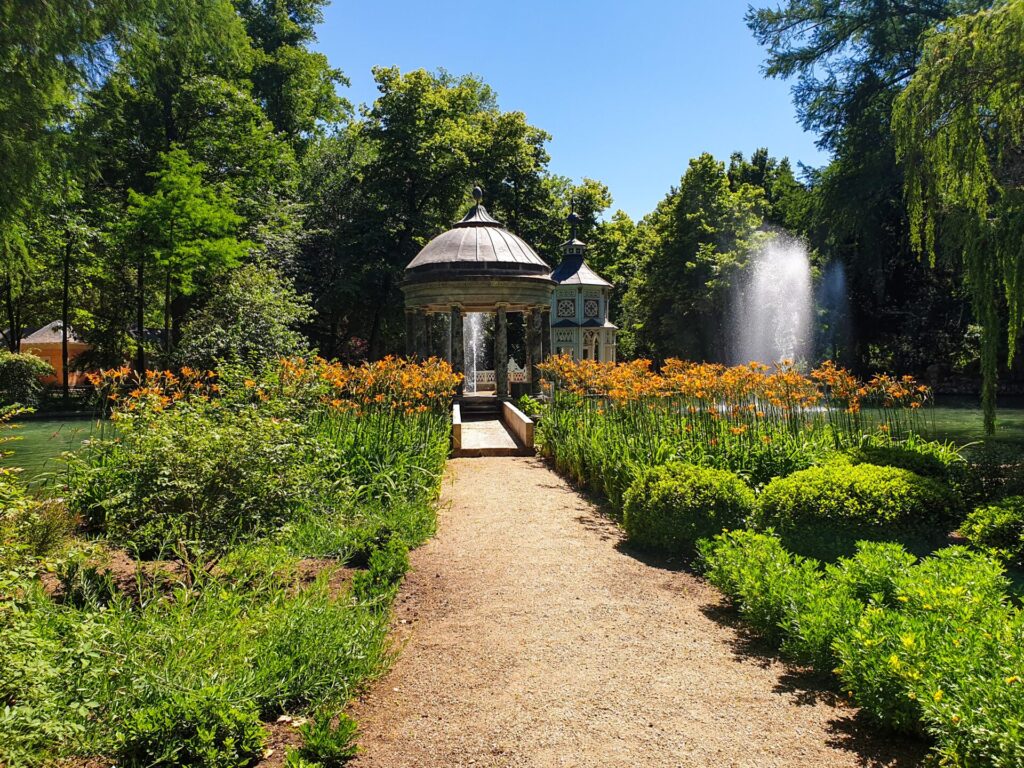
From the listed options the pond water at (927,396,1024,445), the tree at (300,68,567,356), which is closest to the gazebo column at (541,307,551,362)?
the tree at (300,68,567,356)

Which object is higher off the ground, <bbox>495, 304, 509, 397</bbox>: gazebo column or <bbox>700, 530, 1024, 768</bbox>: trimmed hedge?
<bbox>495, 304, 509, 397</bbox>: gazebo column

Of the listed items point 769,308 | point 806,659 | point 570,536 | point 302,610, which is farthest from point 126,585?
point 769,308

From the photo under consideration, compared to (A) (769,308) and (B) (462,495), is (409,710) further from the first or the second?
(A) (769,308)

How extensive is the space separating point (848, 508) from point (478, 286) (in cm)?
1317

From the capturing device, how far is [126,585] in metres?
4.64

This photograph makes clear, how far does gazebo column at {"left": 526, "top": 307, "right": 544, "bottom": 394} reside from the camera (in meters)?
19.5

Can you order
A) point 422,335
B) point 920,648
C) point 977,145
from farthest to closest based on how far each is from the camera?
point 422,335 < point 977,145 < point 920,648

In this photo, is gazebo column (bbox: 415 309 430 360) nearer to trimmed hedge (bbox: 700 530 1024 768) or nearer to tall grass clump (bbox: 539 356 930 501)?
tall grass clump (bbox: 539 356 930 501)

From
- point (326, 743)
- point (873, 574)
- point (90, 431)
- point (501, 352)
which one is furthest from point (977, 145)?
point (90, 431)

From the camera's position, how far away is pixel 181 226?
20625 millimetres

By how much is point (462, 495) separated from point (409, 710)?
18.2ft

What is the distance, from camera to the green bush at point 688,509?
6.13 meters

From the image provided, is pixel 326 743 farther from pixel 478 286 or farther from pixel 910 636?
pixel 478 286

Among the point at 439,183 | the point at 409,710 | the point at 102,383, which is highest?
the point at 439,183
